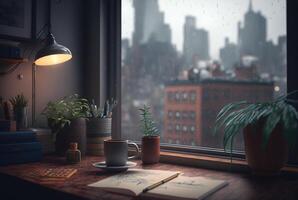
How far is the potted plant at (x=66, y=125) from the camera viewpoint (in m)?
1.78

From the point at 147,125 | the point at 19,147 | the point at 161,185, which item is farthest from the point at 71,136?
the point at 161,185

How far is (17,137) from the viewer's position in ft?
5.28

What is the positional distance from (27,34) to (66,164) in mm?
804

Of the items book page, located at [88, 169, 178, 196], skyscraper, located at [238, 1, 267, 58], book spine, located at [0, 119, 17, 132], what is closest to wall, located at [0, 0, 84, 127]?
book spine, located at [0, 119, 17, 132]

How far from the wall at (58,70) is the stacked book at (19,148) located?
33 centimetres

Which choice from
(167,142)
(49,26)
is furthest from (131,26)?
(167,142)

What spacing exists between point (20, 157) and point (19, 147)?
0.05 m

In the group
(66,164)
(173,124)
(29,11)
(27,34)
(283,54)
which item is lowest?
(66,164)

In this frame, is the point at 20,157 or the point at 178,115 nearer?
the point at 20,157

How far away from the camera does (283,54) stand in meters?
1.58

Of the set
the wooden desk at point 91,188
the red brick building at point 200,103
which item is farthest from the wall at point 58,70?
the red brick building at point 200,103

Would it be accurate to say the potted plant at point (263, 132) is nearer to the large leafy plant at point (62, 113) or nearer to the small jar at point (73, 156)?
the small jar at point (73, 156)

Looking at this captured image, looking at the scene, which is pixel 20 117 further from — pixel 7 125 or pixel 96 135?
pixel 96 135

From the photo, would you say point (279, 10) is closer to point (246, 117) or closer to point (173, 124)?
point (246, 117)
